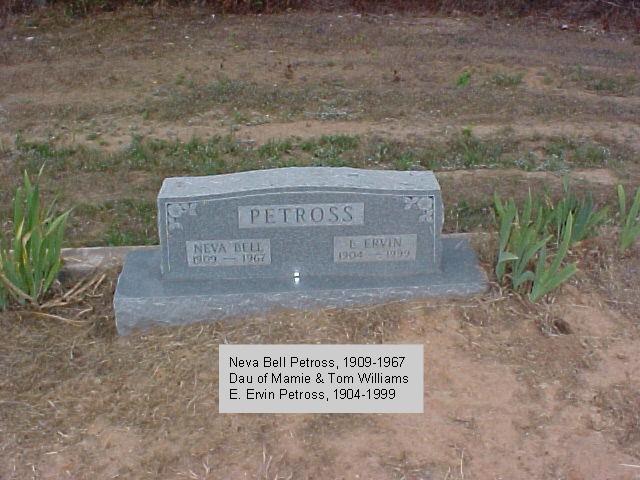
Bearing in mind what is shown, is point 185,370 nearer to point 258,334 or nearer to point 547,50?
point 258,334

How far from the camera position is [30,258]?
3697mm

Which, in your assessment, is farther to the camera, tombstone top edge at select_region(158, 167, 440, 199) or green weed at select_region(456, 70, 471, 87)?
green weed at select_region(456, 70, 471, 87)

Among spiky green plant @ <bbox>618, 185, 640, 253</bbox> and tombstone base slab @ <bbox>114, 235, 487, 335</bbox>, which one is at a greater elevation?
spiky green plant @ <bbox>618, 185, 640, 253</bbox>

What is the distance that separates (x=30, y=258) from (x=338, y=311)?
4.30 ft

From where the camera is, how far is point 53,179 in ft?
19.3

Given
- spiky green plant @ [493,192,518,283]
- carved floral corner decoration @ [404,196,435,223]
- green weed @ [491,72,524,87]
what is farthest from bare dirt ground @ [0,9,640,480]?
carved floral corner decoration @ [404,196,435,223]

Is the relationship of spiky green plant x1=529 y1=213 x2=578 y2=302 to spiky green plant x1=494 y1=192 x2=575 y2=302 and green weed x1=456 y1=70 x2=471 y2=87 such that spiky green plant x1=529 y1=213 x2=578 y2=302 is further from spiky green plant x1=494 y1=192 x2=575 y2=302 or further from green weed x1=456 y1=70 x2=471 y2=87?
green weed x1=456 y1=70 x2=471 y2=87

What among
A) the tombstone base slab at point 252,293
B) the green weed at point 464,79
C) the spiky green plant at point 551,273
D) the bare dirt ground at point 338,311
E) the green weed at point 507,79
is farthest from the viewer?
the green weed at point 507,79

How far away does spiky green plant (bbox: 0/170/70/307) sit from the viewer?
365 centimetres

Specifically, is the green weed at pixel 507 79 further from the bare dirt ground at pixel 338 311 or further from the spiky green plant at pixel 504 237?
the spiky green plant at pixel 504 237

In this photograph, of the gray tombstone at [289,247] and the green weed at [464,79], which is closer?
the gray tombstone at [289,247]

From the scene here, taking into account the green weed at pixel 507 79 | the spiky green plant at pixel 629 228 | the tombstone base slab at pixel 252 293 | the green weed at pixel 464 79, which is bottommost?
the green weed at pixel 507 79

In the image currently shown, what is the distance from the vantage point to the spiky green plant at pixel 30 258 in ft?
12.0

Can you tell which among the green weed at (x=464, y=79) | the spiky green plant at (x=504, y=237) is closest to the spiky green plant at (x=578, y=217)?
the spiky green plant at (x=504, y=237)
